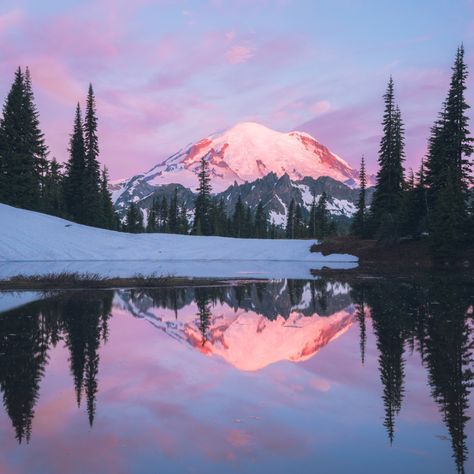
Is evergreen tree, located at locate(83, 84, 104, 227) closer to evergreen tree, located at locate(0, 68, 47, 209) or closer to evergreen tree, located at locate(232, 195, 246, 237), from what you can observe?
evergreen tree, located at locate(0, 68, 47, 209)

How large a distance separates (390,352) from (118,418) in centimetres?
577

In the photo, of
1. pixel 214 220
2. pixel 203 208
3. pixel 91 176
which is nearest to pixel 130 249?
pixel 91 176

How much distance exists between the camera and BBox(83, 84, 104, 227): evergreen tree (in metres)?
61.8

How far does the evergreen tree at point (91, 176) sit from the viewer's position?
203ft

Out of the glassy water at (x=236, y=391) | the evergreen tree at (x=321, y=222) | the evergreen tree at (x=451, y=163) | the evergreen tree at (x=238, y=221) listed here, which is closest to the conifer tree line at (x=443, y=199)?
the evergreen tree at (x=451, y=163)

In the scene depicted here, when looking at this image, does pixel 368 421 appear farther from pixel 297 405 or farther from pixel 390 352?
pixel 390 352

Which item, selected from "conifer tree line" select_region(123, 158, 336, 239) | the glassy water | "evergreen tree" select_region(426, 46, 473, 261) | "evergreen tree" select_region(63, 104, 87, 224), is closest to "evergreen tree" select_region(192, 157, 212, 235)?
"conifer tree line" select_region(123, 158, 336, 239)

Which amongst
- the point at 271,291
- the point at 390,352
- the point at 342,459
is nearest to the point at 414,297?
the point at 271,291

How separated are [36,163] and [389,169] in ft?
126

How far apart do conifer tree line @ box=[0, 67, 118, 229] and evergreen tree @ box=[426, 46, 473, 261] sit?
1536 inches

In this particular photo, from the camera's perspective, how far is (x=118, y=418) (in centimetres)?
640

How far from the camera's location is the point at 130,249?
48.6 m

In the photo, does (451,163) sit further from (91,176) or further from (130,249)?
(91,176)

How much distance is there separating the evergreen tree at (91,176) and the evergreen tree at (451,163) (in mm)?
38392
